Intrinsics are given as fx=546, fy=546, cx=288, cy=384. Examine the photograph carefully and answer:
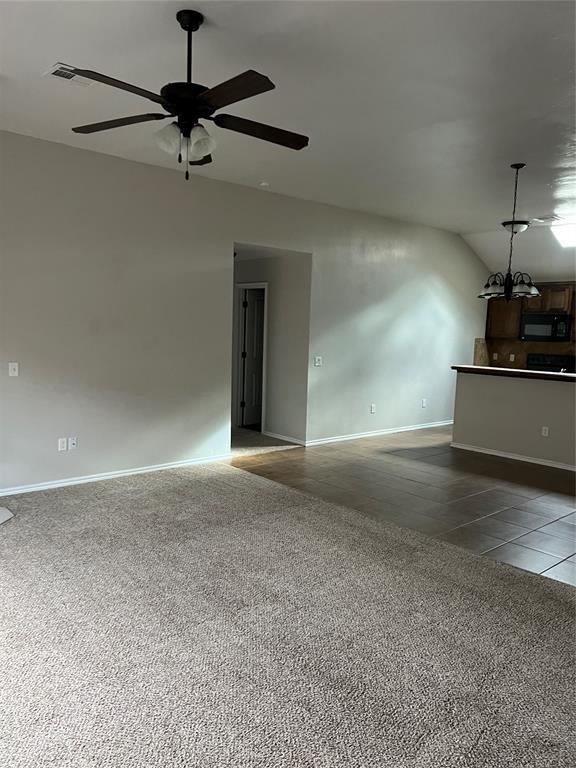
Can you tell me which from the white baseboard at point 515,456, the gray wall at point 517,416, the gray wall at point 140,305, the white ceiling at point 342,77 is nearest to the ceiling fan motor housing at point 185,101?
the white ceiling at point 342,77

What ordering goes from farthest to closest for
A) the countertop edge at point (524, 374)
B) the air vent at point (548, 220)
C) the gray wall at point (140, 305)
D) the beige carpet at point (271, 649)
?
the air vent at point (548, 220) < the countertop edge at point (524, 374) < the gray wall at point (140, 305) < the beige carpet at point (271, 649)

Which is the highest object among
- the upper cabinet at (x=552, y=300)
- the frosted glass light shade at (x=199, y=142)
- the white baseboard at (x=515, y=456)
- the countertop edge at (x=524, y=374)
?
the frosted glass light shade at (x=199, y=142)

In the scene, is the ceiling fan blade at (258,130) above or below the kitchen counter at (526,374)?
above

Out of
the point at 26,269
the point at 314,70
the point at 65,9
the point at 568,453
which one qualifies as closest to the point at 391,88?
the point at 314,70

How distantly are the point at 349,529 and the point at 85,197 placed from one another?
3610 mm

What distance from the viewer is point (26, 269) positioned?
4543 millimetres

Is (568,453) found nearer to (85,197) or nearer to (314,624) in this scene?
(314,624)

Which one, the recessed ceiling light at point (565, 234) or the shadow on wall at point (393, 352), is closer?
the shadow on wall at point (393, 352)

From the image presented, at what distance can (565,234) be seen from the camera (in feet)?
24.9

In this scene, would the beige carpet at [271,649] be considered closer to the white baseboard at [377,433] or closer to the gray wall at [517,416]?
the white baseboard at [377,433]

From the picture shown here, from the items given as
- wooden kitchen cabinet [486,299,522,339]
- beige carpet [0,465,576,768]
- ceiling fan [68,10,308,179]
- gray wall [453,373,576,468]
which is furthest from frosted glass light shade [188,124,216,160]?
wooden kitchen cabinet [486,299,522,339]

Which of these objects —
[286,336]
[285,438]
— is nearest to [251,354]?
[286,336]

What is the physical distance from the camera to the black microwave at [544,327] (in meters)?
8.32

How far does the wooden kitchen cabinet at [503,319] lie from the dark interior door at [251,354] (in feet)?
13.2
